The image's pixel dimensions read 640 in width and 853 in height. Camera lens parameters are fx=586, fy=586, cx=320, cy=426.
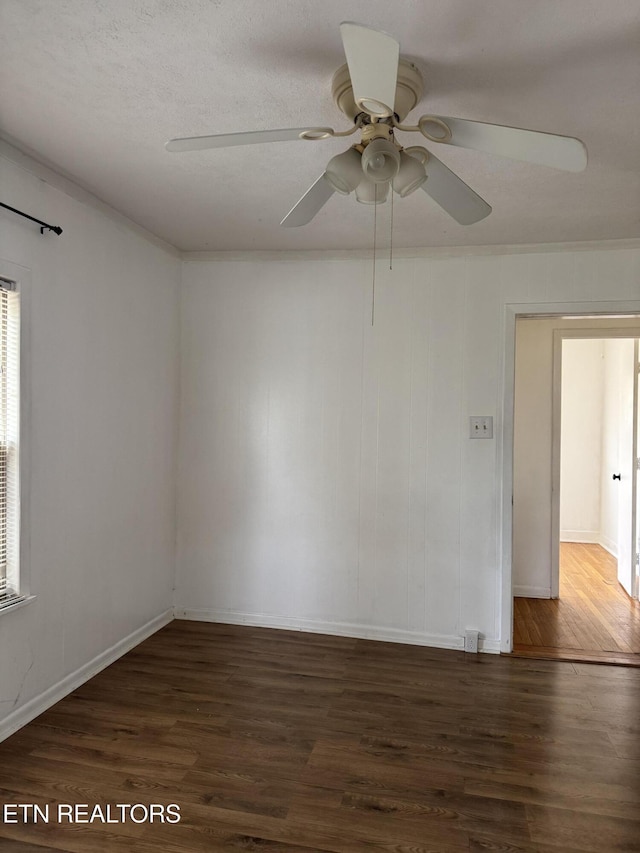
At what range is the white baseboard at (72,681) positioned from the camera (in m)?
2.53

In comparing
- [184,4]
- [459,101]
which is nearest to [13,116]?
[184,4]

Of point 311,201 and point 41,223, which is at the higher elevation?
point 41,223

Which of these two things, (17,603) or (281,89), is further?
(17,603)

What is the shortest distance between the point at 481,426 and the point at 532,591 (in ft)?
6.15

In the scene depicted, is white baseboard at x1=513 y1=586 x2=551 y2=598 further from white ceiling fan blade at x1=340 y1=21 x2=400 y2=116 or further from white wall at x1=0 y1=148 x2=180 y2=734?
white ceiling fan blade at x1=340 y1=21 x2=400 y2=116

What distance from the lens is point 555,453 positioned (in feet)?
15.5

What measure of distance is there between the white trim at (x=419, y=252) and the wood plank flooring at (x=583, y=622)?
242 centimetres

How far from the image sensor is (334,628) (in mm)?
3840

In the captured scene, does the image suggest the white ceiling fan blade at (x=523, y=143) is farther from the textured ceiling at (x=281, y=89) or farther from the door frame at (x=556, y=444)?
the door frame at (x=556, y=444)

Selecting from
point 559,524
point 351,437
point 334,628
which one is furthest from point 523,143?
point 559,524

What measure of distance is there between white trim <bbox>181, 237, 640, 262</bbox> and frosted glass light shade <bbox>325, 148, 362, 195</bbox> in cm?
198

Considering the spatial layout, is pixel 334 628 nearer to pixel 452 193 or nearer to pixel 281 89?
pixel 452 193

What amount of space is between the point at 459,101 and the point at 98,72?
121cm

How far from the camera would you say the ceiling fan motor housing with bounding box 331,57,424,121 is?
1800mm
